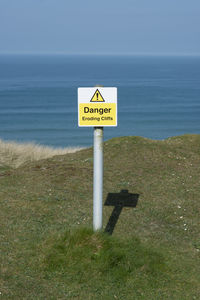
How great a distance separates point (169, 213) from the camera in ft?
41.2

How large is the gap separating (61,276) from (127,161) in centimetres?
927

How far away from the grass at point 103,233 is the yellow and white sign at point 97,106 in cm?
202

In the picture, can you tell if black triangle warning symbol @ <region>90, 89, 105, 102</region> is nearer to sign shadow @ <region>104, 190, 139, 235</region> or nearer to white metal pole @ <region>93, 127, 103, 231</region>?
white metal pole @ <region>93, 127, 103, 231</region>

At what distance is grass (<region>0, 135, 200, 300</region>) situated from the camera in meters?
8.23

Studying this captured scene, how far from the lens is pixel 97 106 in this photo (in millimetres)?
8820

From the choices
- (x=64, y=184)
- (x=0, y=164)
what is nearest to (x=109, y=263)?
(x=64, y=184)

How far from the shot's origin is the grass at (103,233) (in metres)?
8.23

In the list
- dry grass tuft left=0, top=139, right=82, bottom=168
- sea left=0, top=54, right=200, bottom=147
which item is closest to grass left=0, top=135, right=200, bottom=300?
dry grass tuft left=0, top=139, right=82, bottom=168

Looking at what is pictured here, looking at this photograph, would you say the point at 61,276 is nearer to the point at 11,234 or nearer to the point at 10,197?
the point at 11,234

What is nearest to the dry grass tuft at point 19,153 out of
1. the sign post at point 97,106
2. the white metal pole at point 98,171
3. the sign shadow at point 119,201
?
the sign shadow at point 119,201

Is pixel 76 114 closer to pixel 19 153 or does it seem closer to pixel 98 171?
pixel 19 153

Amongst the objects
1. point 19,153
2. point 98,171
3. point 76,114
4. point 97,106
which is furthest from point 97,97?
point 76,114

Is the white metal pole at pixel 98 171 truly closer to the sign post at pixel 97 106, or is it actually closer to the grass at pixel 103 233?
the sign post at pixel 97 106

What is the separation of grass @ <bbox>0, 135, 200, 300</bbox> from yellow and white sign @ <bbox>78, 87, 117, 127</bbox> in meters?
2.02
